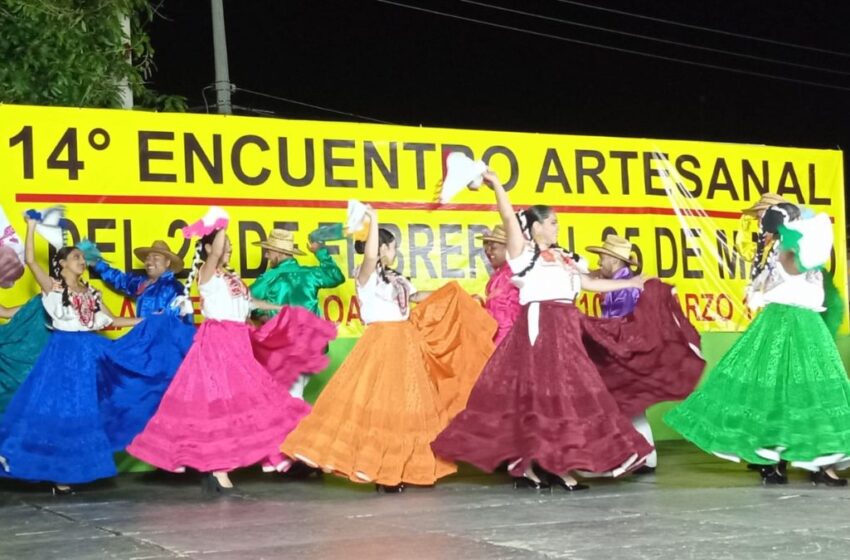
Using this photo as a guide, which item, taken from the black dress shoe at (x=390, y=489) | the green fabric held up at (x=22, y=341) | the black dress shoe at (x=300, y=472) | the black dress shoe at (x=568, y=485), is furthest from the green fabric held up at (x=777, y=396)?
the green fabric held up at (x=22, y=341)

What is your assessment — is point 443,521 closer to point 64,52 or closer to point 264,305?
point 264,305

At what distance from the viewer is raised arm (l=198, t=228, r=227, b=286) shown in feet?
24.1

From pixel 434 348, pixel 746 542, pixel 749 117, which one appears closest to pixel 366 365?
pixel 434 348

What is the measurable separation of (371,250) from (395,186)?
91.8 inches

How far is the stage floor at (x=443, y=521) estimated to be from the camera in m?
4.88

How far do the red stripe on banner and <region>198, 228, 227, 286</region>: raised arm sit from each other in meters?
1.35

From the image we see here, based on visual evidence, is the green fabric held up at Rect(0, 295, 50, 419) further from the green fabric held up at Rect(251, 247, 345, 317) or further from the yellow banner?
the green fabric held up at Rect(251, 247, 345, 317)

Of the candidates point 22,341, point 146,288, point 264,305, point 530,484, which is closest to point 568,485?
point 530,484

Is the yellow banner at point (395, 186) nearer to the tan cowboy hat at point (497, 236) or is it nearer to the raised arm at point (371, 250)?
the tan cowboy hat at point (497, 236)

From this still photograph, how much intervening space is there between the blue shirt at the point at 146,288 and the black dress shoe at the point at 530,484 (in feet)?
7.99

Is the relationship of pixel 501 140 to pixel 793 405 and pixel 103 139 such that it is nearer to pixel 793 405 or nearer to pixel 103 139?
pixel 103 139

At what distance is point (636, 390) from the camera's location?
7.77 m

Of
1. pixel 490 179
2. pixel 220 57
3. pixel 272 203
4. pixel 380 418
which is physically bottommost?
pixel 380 418

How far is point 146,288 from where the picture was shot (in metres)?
8.30
